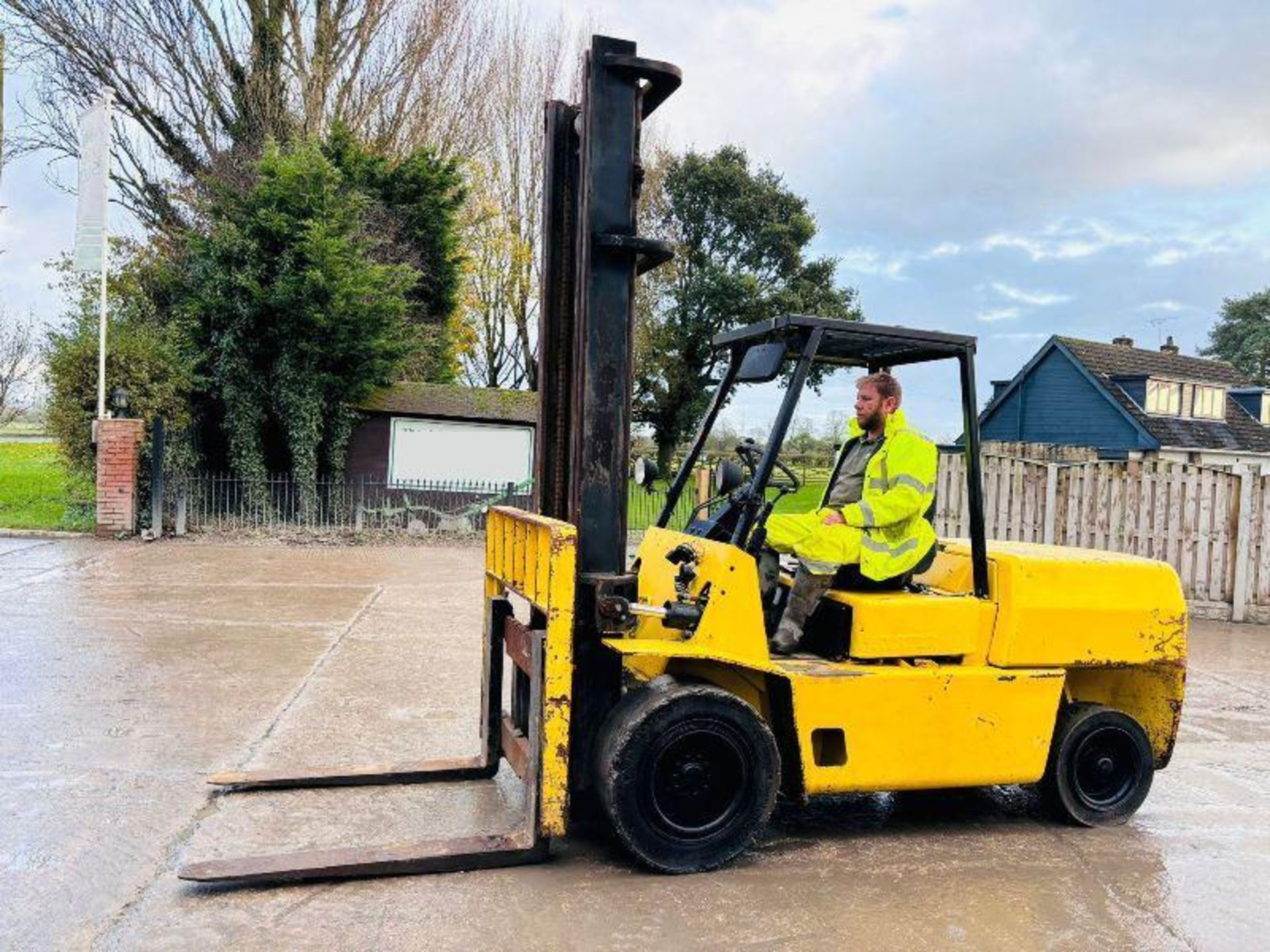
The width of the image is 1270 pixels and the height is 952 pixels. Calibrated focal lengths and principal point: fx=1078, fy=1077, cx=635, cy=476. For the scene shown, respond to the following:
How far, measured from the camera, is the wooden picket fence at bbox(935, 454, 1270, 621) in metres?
13.2

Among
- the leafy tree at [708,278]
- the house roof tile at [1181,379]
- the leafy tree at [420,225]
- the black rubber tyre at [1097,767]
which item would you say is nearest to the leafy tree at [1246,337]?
the house roof tile at [1181,379]

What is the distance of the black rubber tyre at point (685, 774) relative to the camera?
4.50m

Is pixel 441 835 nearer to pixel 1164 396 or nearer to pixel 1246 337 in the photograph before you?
pixel 1164 396

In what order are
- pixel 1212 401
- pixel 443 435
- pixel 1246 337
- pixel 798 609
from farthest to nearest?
pixel 1246 337
pixel 1212 401
pixel 443 435
pixel 798 609

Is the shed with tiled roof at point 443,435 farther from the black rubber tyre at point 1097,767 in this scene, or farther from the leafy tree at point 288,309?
the black rubber tyre at point 1097,767

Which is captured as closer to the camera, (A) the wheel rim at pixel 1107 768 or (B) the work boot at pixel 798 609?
(B) the work boot at pixel 798 609

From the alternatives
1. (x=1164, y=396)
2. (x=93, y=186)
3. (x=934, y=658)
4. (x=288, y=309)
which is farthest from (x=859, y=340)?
(x=1164, y=396)

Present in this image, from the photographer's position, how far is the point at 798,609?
16.9 ft

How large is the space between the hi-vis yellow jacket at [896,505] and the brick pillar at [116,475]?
1461 cm

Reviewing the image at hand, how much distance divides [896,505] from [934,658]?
88cm

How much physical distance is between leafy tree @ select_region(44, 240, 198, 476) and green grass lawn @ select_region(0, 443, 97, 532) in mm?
838

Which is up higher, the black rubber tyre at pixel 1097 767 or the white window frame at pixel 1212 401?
the white window frame at pixel 1212 401

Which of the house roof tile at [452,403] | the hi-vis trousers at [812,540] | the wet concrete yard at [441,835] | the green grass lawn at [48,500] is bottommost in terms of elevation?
the wet concrete yard at [441,835]

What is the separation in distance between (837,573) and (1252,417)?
45636 mm
